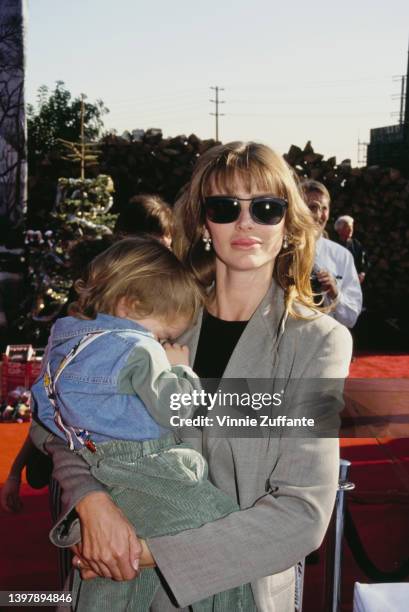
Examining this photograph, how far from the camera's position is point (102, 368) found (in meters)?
1.48

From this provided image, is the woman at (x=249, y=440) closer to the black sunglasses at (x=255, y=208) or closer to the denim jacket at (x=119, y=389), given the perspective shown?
the black sunglasses at (x=255, y=208)

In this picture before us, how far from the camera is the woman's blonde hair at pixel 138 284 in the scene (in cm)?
162

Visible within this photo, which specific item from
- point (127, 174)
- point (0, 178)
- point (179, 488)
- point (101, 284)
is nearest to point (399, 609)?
point (179, 488)

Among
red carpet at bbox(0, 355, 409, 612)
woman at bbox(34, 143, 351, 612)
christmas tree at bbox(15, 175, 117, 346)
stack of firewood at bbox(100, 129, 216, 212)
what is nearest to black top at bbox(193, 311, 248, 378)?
woman at bbox(34, 143, 351, 612)

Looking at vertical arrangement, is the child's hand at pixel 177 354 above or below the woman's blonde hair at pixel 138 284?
below

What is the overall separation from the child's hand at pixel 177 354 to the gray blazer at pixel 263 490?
144 mm

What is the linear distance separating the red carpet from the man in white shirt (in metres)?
0.99

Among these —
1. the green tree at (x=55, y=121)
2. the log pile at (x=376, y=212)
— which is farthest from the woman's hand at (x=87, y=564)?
the green tree at (x=55, y=121)

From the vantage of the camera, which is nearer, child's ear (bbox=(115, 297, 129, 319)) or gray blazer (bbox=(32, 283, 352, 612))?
gray blazer (bbox=(32, 283, 352, 612))

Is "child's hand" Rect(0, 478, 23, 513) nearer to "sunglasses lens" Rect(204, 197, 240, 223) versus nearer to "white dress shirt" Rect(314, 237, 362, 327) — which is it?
"sunglasses lens" Rect(204, 197, 240, 223)

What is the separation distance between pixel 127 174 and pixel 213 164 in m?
7.59

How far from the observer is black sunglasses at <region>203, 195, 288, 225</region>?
172cm

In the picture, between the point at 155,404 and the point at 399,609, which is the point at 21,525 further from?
the point at 399,609

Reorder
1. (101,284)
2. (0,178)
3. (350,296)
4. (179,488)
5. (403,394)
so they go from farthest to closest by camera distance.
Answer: (0,178), (350,296), (403,394), (101,284), (179,488)
